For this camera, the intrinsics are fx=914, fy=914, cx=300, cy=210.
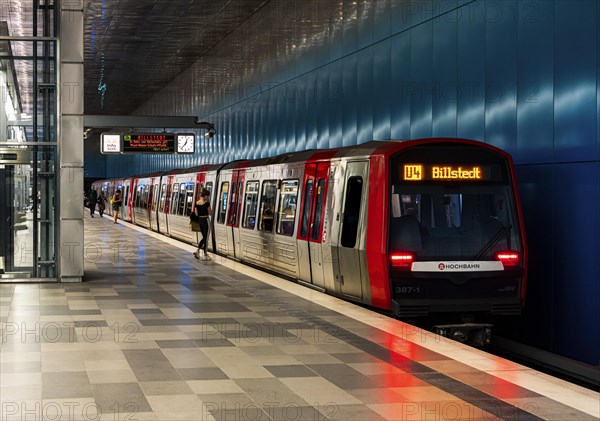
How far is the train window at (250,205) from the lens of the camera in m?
21.1

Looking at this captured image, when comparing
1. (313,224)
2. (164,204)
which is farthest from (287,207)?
(164,204)

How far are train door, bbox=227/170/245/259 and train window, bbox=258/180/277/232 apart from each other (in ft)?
7.13

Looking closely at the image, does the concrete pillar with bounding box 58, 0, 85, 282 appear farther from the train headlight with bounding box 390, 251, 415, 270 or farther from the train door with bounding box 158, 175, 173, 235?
the train door with bounding box 158, 175, 173, 235

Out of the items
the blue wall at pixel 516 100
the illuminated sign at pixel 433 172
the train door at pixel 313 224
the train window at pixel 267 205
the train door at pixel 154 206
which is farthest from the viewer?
Answer: the train door at pixel 154 206

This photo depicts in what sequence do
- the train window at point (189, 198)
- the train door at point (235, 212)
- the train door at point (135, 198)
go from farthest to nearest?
the train door at point (135, 198)
the train window at point (189, 198)
the train door at point (235, 212)

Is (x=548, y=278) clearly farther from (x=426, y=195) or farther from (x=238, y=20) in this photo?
(x=238, y=20)

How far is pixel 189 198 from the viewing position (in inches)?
1241

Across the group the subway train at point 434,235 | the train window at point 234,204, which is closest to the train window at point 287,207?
the subway train at point 434,235

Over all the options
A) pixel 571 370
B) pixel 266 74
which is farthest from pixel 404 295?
pixel 266 74

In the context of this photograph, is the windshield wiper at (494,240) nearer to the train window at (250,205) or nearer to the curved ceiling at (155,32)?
the train window at (250,205)

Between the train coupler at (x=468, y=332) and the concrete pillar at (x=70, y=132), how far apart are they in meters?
6.96

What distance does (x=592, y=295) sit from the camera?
13117mm

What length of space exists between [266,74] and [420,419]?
2580cm

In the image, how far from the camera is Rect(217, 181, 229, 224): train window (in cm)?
2444
